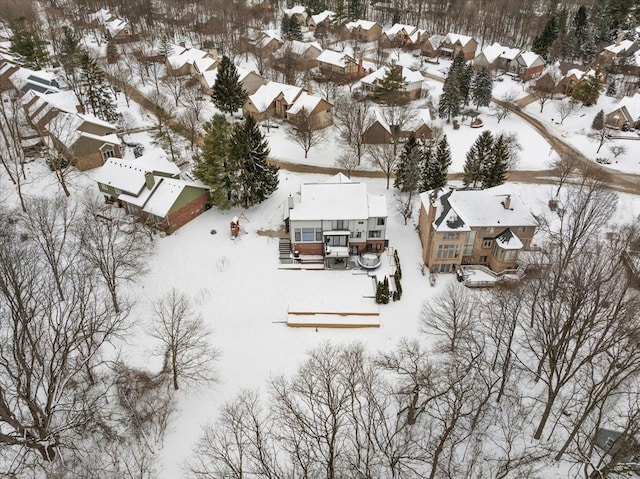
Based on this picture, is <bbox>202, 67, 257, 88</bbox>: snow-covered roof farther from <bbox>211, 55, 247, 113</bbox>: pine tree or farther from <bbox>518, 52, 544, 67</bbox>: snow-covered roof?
<bbox>518, 52, 544, 67</bbox>: snow-covered roof

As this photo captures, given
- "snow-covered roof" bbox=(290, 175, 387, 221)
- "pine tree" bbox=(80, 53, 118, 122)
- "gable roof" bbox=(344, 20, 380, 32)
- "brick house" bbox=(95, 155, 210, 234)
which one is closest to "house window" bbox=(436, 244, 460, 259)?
"snow-covered roof" bbox=(290, 175, 387, 221)

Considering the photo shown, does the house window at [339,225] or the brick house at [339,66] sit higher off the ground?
the brick house at [339,66]

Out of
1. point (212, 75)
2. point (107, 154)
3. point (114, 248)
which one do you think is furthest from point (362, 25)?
point (114, 248)

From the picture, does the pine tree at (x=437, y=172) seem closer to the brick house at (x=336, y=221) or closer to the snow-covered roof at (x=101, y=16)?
the brick house at (x=336, y=221)

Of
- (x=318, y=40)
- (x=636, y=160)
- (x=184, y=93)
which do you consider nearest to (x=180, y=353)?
(x=184, y=93)

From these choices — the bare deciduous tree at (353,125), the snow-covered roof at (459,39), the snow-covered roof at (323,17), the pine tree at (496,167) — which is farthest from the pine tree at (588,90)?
the snow-covered roof at (323,17)

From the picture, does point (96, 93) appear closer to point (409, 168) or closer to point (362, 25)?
point (409, 168)
